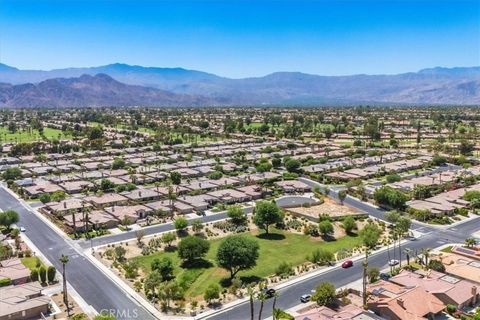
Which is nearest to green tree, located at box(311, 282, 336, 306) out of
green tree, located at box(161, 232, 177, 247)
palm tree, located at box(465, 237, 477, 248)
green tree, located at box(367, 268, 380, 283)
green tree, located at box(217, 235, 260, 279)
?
green tree, located at box(367, 268, 380, 283)

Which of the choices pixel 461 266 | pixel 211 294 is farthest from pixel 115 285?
pixel 461 266

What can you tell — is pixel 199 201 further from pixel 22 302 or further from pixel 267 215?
pixel 22 302

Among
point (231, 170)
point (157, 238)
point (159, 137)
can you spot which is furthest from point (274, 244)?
point (159, 137)

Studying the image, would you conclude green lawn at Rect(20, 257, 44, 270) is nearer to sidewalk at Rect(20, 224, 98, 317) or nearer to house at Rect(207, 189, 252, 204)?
sidewalk at Rect(20, 224, 98, 317)

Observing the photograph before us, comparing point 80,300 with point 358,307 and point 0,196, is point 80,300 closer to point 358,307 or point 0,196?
point 358,307

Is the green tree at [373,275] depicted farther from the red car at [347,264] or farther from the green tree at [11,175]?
the green tree at [11,175]
